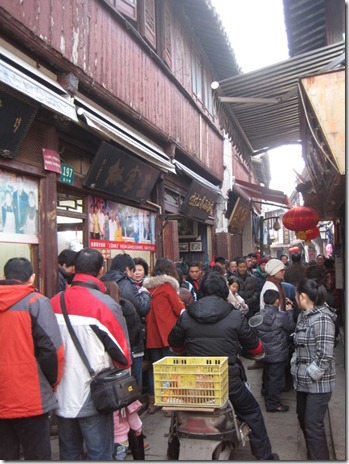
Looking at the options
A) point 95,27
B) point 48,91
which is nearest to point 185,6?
point 95,27

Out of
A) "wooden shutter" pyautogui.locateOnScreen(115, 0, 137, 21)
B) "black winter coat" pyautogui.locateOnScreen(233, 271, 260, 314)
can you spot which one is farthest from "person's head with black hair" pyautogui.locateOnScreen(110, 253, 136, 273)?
"wooden shutter" pyautogui.locateOnScreen(115, 0, 137, 21)

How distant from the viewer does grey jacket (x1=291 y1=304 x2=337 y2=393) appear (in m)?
3.85

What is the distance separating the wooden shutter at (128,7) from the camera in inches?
304

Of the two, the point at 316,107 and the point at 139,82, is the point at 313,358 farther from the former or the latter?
the point at 139,82

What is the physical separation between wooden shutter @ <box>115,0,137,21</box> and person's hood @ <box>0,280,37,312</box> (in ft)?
19.8

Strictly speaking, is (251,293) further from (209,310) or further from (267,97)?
(209,310)

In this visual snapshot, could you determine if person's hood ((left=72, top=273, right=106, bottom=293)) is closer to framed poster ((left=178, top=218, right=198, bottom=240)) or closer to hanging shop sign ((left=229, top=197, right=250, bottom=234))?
framed poster ((left=178, top=218, right=198, bottom=240))

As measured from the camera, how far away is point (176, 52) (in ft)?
34.7

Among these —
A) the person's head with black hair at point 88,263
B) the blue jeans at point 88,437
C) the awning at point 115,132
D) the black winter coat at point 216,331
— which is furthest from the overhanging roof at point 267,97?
the blue jeans at point 88,437

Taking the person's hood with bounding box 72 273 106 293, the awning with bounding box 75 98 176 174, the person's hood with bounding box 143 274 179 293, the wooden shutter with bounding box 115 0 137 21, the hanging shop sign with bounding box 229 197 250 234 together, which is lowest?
the person's hood with bounding box 143 274 179 293

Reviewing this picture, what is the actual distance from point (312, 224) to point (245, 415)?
7.63 meters

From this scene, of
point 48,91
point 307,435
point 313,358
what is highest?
point 48,91

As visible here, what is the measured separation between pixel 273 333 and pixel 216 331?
2269mm

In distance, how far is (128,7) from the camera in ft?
26.4
